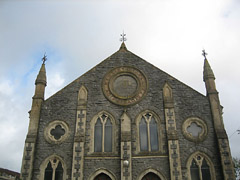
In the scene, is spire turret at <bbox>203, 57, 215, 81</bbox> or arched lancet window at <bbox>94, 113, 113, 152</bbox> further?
spire turret at <bbox>203, 57, 215, 81</bbox>

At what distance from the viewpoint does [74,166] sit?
16891 millimetres

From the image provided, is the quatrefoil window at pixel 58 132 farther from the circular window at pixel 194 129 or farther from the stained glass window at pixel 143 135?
the circular window at pixel 194 129

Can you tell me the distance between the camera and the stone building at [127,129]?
16875 millimetres

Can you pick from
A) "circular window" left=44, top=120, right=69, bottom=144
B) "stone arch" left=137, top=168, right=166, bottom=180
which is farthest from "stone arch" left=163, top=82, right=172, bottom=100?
"circular window" left=44, top=120, right=69, bottom=144

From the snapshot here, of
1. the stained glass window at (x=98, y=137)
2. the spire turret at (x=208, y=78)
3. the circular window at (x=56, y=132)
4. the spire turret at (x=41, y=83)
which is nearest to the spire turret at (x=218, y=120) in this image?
the spire turret at (x=208, y=78)

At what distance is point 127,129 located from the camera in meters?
18.0

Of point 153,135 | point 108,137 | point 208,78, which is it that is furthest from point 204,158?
point 108,137

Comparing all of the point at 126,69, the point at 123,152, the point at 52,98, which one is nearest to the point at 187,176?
the point at 123,152

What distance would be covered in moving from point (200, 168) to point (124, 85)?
8119 mm

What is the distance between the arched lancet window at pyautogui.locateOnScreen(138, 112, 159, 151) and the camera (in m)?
17.8

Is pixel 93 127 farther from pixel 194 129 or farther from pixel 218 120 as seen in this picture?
pixel 218 120

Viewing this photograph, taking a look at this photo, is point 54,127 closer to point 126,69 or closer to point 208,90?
point 126,69

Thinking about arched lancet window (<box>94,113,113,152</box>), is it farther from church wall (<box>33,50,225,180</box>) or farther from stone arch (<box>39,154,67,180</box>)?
stone arch (<box>39,154,67,180</box>)

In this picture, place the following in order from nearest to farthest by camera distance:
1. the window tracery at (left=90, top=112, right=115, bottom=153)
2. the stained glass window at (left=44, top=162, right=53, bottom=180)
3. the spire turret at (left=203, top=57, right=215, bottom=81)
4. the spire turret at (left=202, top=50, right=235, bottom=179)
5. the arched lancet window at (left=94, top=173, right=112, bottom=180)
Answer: the spire turret at (left=202, top=50, right=235, bottom=179), the arched lancet window at (left=94, top=173, right=112, bottom=180), the stained glass window at (left=44, top=162, right=53, bottom=180), the window tracery at (left=90, top=112, right=115, bottom=153), the spire turret at (left=203, top=57, right=215, bottom=81)
